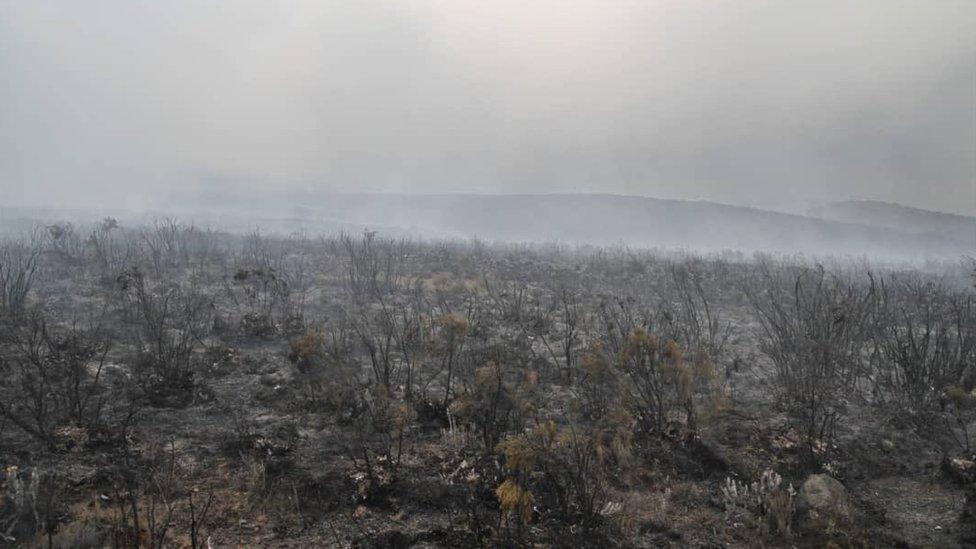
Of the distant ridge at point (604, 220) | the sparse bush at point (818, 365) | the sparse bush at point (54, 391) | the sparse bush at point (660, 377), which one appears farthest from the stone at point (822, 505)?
the distant ridge at point (604, 220)

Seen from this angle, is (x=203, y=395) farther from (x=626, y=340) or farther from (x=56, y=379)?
(x=626, y=340)

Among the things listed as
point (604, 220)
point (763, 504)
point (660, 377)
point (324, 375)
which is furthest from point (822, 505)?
point (604, 220)

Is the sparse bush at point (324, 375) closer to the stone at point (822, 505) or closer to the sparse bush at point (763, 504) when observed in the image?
the sparse bush at point (763, 504)

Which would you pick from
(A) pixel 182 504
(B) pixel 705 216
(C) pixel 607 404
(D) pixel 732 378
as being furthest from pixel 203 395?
(B) pixel 705 216

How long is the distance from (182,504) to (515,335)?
5.62 meters

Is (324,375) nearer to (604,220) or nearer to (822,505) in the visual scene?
(822,505)

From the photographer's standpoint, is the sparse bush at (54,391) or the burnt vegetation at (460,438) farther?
the sparse bush at (54,391)

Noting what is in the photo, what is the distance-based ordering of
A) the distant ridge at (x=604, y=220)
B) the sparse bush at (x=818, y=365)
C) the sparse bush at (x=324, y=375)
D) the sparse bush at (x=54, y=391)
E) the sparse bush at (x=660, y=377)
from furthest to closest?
1. the distant ridge at (x=604, y=220)
2. the sparse bush at (x=818, y=365)
3. the sparse bush at (x=324, y=375)
4. the sparse bush at (x=660, y=377)
5. the sparse bush at (x=54, y=391)

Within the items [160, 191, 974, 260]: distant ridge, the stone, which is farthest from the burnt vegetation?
[160, 191, 974, 260]: distant ridge

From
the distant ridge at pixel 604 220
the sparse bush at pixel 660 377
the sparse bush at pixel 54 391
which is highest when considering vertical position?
the distant ridge at pixel 604 220

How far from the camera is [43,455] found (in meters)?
4.29

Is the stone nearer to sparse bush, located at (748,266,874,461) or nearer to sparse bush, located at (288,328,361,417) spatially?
sparse bush, located at (748,266,874,461)

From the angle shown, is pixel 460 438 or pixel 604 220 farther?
pixel 604 220

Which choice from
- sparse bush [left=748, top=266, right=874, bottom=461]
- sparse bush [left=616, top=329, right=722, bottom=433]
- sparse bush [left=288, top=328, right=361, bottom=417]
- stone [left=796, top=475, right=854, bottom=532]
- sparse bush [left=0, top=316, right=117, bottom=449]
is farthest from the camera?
sparse bush [left=748, top=266, right=874, bottom=461]
